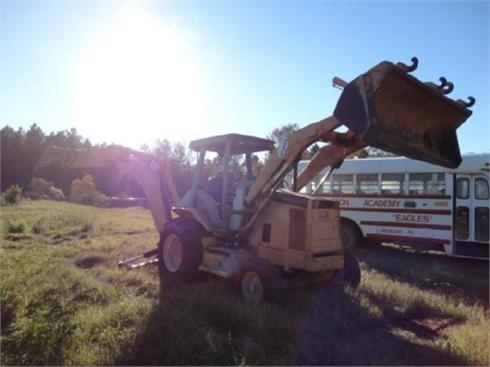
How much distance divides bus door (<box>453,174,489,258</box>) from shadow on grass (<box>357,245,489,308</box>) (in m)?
0.45

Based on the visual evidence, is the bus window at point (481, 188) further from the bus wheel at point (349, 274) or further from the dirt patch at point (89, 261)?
the dirt patch at point (89, 261)

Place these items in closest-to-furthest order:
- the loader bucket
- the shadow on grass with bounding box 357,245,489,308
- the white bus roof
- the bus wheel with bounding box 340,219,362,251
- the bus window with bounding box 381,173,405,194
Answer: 1. the loader bucket
2. the shadow on grass with bounding box 357,245,489,308
3. the white bus roof
4. the bus window with bounding box 381,173,405,194
5. the bus wheel with bounding box 340,219,362,251

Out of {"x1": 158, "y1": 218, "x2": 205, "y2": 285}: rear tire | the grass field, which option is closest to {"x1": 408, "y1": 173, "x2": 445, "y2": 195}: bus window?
the grass field

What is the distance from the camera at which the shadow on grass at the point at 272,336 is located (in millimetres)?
3893

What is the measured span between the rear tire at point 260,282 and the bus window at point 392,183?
6815 mm

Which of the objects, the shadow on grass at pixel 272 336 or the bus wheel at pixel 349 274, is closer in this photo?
the shadow on grass at pixel 272 336

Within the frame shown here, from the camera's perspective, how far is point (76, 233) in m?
12.8

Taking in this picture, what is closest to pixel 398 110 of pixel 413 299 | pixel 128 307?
pixel 413 299

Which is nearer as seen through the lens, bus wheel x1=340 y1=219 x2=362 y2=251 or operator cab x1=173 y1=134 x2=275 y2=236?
operator cab x1=173 y1=134 x2=275 y2=236

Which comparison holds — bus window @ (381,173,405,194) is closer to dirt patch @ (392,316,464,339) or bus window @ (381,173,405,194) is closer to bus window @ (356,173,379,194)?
bus window @ (356,173,379,194)

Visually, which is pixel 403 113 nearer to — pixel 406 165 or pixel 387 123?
pixel 387 123

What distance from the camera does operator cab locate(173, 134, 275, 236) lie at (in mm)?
6835

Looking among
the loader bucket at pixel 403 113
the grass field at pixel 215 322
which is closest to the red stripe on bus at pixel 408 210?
the grass field at pixel 215 322

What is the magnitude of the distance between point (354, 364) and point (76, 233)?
11.0 meters
